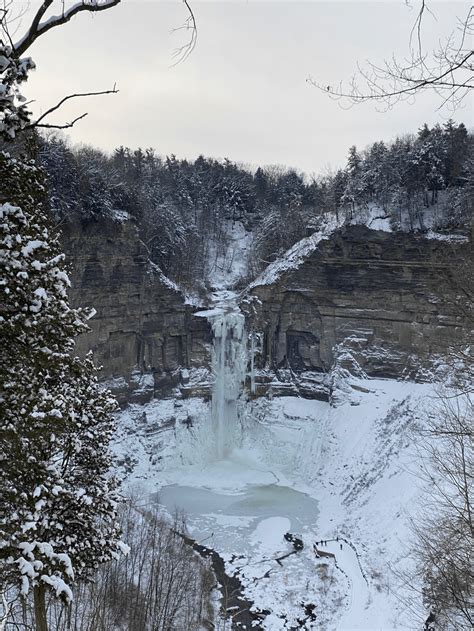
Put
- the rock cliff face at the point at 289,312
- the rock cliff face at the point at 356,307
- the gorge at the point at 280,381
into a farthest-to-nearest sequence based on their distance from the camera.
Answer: the rock cliff face at the point at 289,312
the rock cliff face at the point at 356,307
the gorge at the point at 280,381

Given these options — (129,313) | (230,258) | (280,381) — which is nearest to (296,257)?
(280,381)

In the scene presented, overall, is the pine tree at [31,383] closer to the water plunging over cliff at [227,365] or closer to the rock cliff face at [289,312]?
the rock cliff face at [289,312]

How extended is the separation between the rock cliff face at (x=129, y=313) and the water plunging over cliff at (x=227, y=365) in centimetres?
86

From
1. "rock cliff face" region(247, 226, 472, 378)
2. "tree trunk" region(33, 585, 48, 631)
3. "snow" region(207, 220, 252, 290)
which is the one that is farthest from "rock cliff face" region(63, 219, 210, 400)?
"tree trunk" region(33, 585, 48, 631)

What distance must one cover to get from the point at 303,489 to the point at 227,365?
10.6 meters

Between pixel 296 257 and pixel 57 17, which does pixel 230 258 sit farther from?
pixel 57 17

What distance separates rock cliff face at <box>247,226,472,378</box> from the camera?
29297 mm

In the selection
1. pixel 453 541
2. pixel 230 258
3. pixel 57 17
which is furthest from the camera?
pixel 230 258

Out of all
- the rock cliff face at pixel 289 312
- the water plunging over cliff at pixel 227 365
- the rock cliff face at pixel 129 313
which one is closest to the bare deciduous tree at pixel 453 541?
the rock cliff face at pixel 289 312

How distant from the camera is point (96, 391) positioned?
33.4ft

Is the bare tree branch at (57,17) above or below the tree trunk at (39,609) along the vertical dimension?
above

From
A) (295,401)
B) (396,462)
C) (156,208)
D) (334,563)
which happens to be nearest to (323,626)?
(334,563)

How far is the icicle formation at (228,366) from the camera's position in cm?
3381

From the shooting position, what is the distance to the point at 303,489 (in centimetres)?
2741
